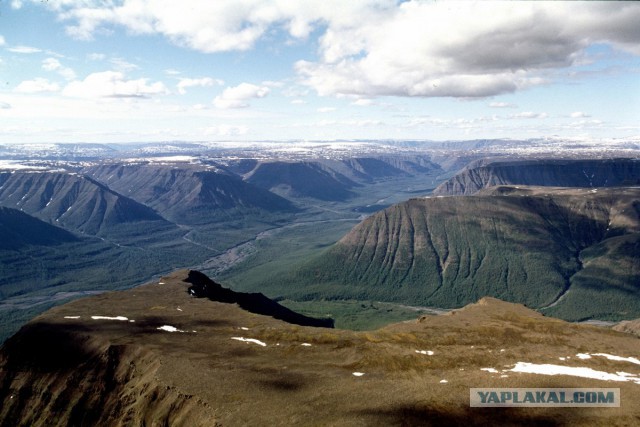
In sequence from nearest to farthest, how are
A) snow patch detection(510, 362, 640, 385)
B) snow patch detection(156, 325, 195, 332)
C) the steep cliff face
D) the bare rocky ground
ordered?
the bare rocky ground → snow patch detection(510, 362, 640, 385) → the steep cliff face → snow patch detection(156, 325, 195, 332)

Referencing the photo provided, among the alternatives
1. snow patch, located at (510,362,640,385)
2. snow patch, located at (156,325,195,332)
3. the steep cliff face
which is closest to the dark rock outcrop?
→ snow patch, located at (156,325,195,332)

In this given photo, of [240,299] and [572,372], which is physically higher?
[572,372]

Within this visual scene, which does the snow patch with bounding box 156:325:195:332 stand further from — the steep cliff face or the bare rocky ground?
the steep cliff face

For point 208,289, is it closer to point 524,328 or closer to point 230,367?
point 230,367

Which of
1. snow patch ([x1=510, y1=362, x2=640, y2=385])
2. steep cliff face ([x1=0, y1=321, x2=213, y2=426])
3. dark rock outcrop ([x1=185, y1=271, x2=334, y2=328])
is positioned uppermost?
snow patch ([x1=510, y1=362, x2=640, y2=385])

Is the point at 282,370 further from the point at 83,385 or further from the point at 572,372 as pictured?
the point at 572,372

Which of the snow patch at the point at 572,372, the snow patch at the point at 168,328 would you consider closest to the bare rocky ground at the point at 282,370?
the snow patch at the point at 168,328

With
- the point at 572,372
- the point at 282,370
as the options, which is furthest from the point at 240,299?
the point at 572,372

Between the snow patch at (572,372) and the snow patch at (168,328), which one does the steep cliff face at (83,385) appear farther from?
the snow patch at (572,372)
